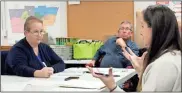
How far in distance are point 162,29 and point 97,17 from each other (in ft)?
10.9

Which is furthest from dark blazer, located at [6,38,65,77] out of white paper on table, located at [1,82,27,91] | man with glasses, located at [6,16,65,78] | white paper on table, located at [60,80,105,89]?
white paper on table, located at [60,80,105,89]

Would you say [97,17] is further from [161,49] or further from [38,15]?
[161,49]

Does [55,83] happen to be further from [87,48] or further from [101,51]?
[87,48]

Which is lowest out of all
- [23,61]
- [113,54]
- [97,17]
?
[113,54]

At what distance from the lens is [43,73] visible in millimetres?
2482

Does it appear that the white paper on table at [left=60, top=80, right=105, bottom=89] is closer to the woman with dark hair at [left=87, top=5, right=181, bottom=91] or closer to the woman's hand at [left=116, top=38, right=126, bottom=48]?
the woman with dark hair at [left=87, top=5, right=181, bottom=91]

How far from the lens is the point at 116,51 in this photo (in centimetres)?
398

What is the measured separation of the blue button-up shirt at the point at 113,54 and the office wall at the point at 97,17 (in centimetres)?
59

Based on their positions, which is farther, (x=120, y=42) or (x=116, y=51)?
(x=116, y=51)

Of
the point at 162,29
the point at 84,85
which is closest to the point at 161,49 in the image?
the point at 162,29

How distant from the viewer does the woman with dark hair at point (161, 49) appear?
136 cm

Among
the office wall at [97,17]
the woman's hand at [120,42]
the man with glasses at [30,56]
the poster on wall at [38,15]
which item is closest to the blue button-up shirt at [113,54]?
the woman's hand at [120,42]

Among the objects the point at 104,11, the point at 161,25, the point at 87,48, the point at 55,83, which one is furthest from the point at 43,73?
the point at 104,11

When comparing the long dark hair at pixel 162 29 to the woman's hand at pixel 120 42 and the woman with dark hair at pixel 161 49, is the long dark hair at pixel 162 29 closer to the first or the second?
the woman with dark hair at pixel 161 49
